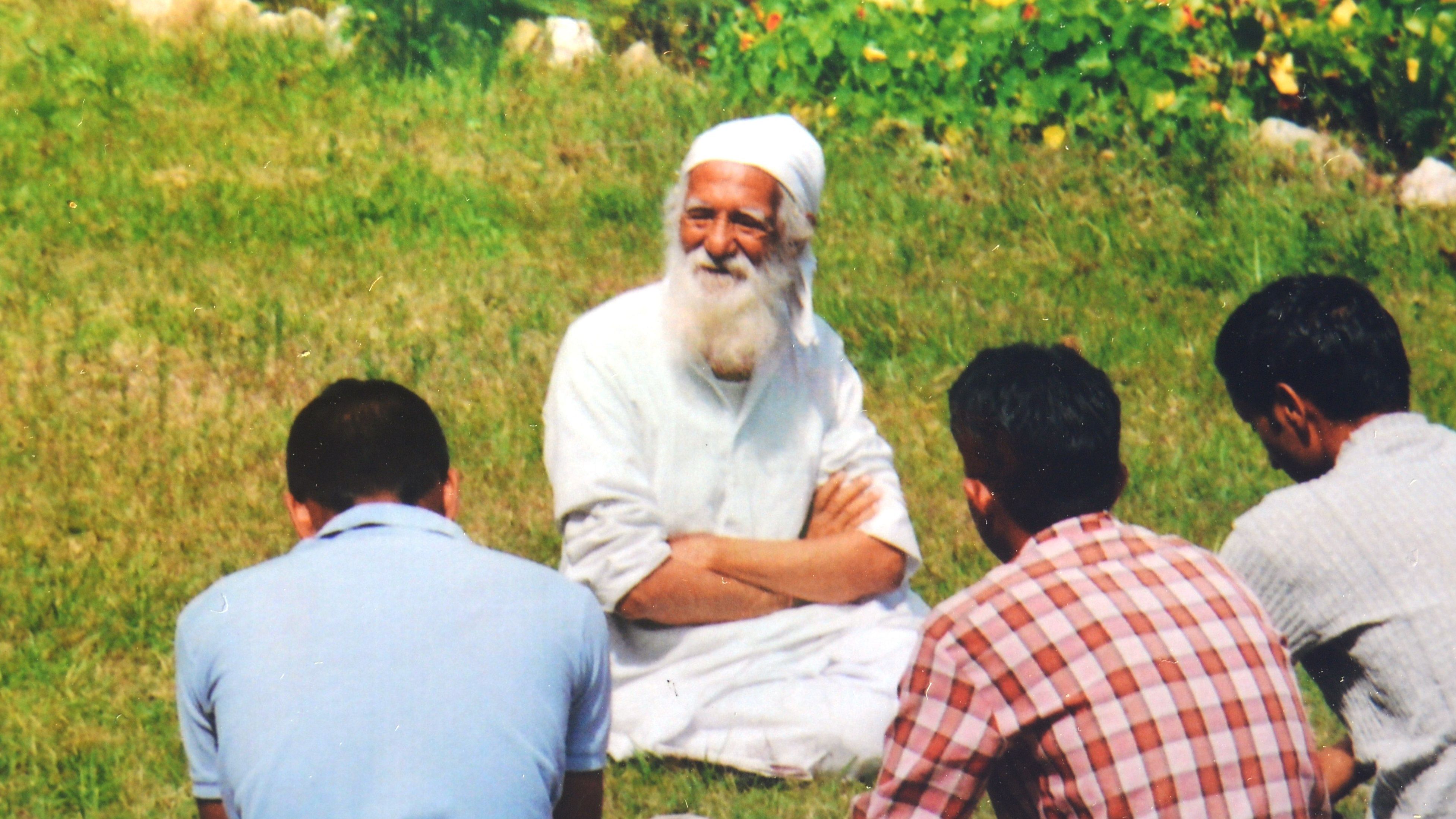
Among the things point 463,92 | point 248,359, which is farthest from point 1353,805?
point 463,92

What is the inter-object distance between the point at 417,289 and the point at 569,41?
9.09 ft

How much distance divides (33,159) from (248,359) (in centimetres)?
207

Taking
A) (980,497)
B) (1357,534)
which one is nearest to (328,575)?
(980,497)

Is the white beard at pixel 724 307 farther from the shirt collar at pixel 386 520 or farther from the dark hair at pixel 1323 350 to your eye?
the shirt collar at pixel 386 520

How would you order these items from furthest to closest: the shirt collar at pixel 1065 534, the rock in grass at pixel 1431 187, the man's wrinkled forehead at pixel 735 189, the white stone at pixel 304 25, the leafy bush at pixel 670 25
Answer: the leafy bush at pixel 670 25, the white stone at pixel 304 25, the rock in grass at pixel 1431 187, the man's wrinkled forehead at pixel 735 189, the shirt collar at pixel 1065 534

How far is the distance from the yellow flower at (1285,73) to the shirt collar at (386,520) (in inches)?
272

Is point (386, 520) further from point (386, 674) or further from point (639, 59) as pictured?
point (639, 59)

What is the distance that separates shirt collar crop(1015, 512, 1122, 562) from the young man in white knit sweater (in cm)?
45

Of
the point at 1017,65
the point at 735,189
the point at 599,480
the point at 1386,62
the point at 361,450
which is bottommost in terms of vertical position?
the point at 599,480

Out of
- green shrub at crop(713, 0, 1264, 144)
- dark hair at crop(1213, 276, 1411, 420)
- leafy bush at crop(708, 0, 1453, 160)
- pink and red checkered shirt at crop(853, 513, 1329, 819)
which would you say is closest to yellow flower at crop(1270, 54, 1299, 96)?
leafy bush at crop(708, 0, 1453, 160)

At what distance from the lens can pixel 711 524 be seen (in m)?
4.85

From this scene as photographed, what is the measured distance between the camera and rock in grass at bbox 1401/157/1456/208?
8102 millimetres

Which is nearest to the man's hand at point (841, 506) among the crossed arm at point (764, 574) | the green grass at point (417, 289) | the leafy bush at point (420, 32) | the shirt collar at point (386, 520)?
the crossed arm at point (764, 574)

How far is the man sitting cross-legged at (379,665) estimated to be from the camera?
2.61m
